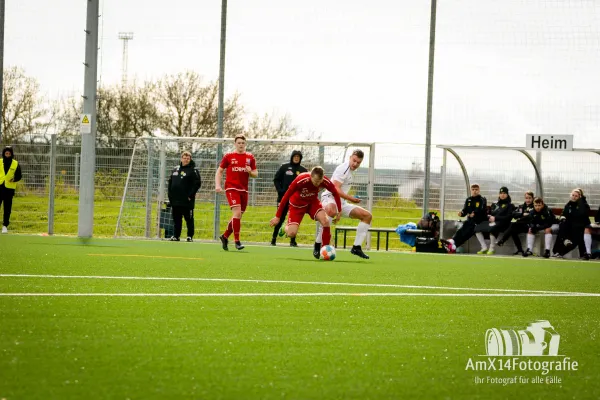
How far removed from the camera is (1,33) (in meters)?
23.7

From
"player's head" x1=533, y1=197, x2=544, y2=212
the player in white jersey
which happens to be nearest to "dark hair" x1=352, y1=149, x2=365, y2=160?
the player in white jersey

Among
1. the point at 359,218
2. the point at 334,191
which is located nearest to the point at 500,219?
the point at 359,218

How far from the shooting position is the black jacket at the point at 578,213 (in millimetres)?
20677

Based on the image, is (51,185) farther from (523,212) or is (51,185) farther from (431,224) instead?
(523,212)

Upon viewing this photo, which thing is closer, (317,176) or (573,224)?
(317,176)

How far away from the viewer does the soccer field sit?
4098mm

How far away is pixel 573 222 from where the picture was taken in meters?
20.8

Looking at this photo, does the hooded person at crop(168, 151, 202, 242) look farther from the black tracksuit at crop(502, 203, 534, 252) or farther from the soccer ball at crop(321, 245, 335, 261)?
the black tracksuit at crop(502, 203, 534, 252)

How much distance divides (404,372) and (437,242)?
17.1 meters

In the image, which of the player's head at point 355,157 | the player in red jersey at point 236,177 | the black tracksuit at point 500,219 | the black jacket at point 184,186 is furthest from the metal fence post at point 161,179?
the player's head at point 355,157

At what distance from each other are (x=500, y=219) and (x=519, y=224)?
535 millimetres

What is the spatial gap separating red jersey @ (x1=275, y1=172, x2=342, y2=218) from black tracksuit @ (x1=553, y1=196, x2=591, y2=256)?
27.2 feet

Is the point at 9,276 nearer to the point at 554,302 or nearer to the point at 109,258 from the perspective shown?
the point at 109,258

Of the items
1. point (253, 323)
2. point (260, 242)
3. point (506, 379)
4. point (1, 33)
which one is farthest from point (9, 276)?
point (1, 33)
